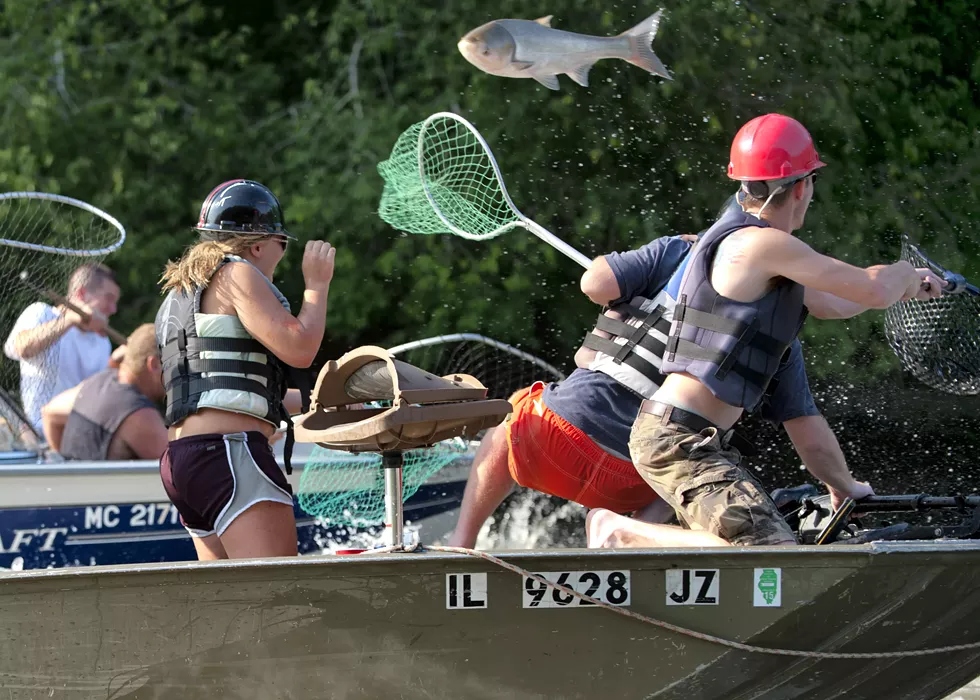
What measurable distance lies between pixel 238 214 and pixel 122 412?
107 inches

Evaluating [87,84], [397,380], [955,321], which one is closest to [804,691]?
[397,380]

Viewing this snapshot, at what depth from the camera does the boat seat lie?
3.45 meters

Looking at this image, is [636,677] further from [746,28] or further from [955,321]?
[746,28]

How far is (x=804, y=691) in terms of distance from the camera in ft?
12.5

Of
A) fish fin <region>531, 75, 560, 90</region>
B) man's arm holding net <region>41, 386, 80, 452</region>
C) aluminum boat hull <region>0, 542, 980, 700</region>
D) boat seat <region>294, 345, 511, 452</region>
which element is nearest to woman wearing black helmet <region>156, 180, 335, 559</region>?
boat seat <region>294, 345, 511, 452</region>

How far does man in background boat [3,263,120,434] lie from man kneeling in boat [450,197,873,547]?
126 inches

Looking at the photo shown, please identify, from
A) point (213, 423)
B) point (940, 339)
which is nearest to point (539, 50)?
point (940, 339)

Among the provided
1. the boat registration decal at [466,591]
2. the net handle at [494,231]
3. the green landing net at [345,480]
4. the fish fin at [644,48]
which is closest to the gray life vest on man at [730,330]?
the boat registration decal at [466,591]

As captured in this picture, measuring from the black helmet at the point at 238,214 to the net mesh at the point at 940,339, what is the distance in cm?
232

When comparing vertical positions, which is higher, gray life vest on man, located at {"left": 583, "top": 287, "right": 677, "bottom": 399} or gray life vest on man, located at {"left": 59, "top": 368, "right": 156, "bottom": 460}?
gray life vest on man, located at {"left": 583, "top": 287, "right": 677, "bottom": 399}

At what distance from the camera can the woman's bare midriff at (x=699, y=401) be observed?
151 inches

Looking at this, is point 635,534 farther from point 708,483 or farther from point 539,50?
point 539,50

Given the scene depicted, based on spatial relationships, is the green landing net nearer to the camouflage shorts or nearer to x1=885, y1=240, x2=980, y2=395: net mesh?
x1=885, y1=240, x2=980, y2=395: net mesh

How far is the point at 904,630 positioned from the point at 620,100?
6.76 m
